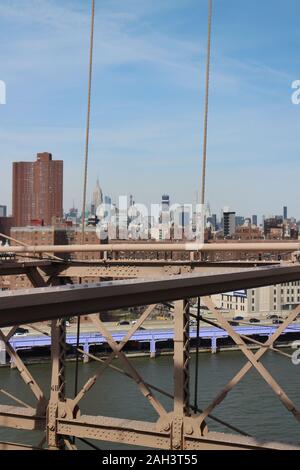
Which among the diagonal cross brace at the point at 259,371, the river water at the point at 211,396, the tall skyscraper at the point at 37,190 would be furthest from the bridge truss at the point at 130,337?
the tall skyscraper at the point at 37,190

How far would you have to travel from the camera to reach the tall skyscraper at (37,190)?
134ft

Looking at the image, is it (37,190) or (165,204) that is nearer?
(37,190)

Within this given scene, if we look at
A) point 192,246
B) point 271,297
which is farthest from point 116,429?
point 271,297

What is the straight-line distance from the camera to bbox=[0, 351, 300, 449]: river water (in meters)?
9.16

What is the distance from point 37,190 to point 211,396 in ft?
101

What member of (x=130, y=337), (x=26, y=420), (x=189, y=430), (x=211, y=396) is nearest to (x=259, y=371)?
(x=189, y=430)

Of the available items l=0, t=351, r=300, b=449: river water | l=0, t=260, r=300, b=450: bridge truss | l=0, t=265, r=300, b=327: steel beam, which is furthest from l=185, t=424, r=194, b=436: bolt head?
l=0, t=351, r=300, b=449: river water

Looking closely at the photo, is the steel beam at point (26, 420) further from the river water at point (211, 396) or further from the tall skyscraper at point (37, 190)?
the tall skyscraper at point (37, 190)

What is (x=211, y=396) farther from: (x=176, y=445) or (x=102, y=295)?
(x=102, y=295)

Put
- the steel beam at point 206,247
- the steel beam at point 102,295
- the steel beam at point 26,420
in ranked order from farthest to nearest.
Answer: the steel beam at point 26,420, the steel beam at point 206,247, the steel beam at point 102,295

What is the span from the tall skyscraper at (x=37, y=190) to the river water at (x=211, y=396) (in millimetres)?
25345

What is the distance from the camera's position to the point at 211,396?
11453mm
